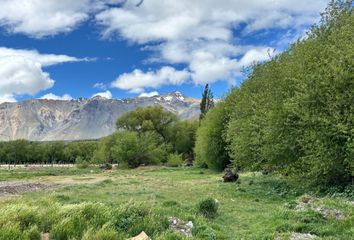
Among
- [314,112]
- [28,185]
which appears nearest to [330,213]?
[314,112]

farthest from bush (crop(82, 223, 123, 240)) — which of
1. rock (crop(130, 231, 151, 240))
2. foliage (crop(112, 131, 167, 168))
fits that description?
foliage (crop(112, 131, 167, 168))

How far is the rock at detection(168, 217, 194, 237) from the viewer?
13.4 m

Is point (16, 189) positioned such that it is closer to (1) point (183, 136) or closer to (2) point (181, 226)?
(2) point (181, 226)

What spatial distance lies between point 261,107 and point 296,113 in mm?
8546

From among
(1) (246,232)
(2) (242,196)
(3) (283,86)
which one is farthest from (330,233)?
(3) (283,86)

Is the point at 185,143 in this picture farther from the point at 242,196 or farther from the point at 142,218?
the point at 142,218

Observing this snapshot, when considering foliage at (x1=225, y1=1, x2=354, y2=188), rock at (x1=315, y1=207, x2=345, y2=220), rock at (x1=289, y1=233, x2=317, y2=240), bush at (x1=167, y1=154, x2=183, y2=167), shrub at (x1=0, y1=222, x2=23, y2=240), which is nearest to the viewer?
shrub at (x1=0, y1=222, x2=23, y2=240)

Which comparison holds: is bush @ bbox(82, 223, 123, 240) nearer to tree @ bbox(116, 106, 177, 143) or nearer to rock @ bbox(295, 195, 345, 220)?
rock @ bbox(295, 195, 345, 220)

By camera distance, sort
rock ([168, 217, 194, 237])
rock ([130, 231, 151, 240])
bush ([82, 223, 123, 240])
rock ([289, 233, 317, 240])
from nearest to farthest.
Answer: bush ([82, 223, 123, 240]), rock ([130, 231, 151, 240]), rock ([168, 217, 194, 237]), rock ([289, 233, 317, 240])

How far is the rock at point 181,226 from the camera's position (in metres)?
13.4

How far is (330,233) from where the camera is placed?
14422mm

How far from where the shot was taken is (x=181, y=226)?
1420 cm

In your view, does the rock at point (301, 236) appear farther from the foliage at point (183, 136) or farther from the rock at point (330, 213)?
the foliage at point (183, 136)

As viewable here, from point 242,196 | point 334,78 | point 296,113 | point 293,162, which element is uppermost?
point 334,78
